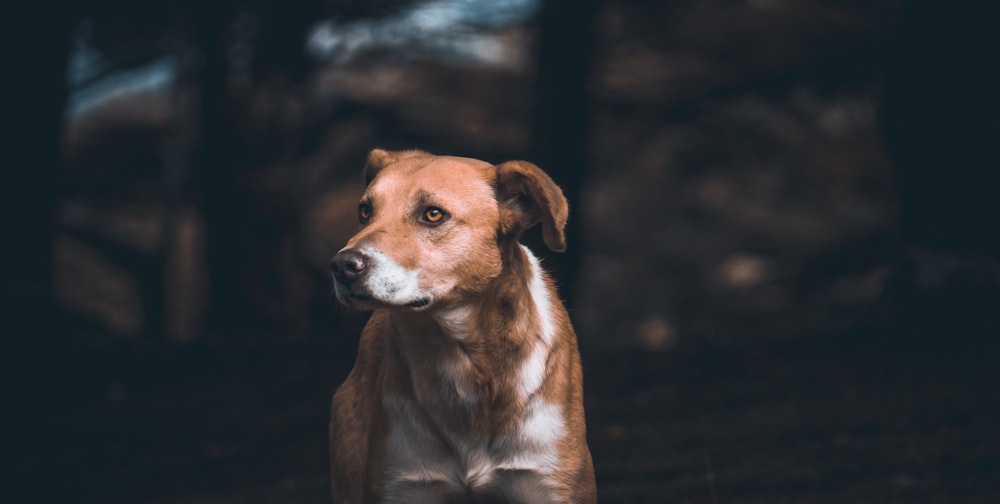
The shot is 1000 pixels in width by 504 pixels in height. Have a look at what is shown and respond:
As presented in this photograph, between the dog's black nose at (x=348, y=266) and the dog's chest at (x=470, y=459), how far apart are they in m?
0.64

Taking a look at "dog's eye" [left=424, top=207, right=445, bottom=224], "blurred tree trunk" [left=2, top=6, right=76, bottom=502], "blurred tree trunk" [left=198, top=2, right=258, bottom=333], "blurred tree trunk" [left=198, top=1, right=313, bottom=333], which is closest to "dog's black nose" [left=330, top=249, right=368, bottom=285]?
"dog's eye" [left=424, top=207, right=445, bottom=224]

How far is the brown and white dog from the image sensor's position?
3594 mm

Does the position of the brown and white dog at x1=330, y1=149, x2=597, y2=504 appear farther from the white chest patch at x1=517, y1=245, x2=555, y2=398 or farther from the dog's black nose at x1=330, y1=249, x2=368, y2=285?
the dog's black nose at x1=330, y1=249, x2=368, y2=285

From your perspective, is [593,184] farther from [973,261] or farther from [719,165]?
[973,261]

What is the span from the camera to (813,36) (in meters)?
14.8

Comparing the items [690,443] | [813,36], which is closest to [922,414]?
[690,443]

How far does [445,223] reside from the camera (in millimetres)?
3658

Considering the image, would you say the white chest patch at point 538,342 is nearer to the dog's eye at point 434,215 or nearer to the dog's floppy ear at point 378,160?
the dog's eye at point 434,215

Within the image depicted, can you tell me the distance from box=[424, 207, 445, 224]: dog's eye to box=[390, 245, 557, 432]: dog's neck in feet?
0.95

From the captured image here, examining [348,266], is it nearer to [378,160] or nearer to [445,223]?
[445,223]

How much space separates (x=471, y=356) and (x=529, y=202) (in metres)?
0.61

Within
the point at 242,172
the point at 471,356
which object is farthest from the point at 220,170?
the point at 471,356

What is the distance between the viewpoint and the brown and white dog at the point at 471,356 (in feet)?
11.8

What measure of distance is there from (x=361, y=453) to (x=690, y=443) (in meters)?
3.06
